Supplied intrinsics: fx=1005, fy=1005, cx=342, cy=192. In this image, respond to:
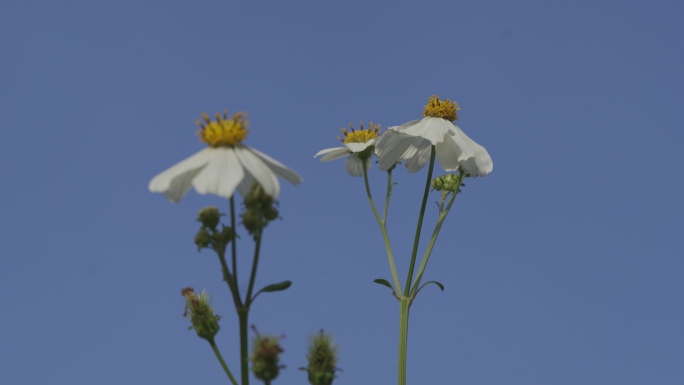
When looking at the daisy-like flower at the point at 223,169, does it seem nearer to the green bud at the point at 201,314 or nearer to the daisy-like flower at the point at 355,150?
the green bud at the point at 201,314

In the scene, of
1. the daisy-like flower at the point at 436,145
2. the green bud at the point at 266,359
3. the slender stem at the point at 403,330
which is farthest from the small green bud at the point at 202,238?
the daisy-like flower at the point at 436,145

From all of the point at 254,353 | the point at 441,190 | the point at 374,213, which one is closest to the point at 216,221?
the point at 254,353

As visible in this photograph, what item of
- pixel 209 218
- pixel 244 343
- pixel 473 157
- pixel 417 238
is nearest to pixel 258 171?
pixel 209 218

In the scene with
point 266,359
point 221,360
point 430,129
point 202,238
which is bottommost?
point 266,359

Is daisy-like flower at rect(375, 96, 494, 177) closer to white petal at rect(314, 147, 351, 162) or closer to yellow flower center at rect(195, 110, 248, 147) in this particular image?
white petal at rect(314, 147, 351, 162)

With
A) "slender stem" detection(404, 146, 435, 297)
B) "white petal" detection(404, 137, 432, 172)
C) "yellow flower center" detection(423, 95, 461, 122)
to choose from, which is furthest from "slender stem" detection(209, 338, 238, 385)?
"yellow flower center" detection(423, 95, 461, 122)

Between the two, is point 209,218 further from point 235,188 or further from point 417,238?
point 417,238
